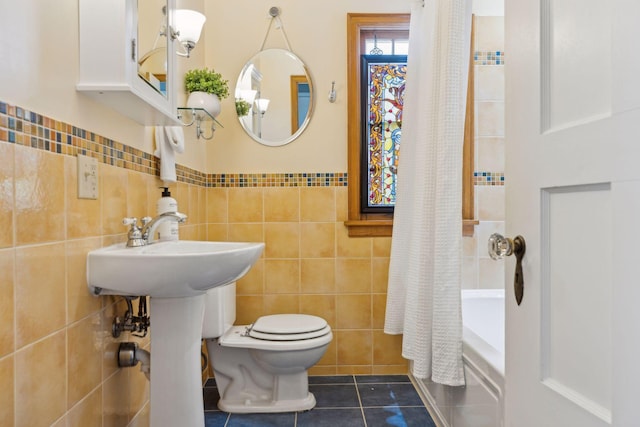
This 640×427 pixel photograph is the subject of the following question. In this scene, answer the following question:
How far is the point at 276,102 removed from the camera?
2.58 meters

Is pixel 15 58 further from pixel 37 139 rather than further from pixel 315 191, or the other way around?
pixel 315 191

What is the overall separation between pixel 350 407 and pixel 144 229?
1398 millimetres

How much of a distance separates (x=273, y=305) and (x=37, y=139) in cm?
177

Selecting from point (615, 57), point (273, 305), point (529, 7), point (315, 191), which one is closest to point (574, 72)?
point (615, 57)

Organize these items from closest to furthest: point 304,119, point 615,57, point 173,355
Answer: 1. point 615,57
2. point 173,355
3. point 304,119

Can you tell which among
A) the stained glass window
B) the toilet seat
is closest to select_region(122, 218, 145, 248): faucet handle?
the toilet seat

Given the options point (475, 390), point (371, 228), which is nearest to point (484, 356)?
point (475, 390)

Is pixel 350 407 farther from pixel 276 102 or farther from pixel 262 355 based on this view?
pixel 276 102

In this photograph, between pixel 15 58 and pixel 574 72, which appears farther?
pixel 15 58

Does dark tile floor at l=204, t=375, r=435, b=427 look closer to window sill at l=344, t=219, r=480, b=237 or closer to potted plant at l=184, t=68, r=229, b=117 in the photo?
window sill at l=344, t=219, r=480, b=237

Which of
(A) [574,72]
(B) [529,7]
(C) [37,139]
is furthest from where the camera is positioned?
(C) [37,139]

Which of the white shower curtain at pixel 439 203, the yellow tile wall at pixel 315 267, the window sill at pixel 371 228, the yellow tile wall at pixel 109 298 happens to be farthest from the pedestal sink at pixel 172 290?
the window sill at pixel 371 228

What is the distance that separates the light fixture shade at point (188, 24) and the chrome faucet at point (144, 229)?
0.97m

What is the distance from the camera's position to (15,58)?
0.96m
